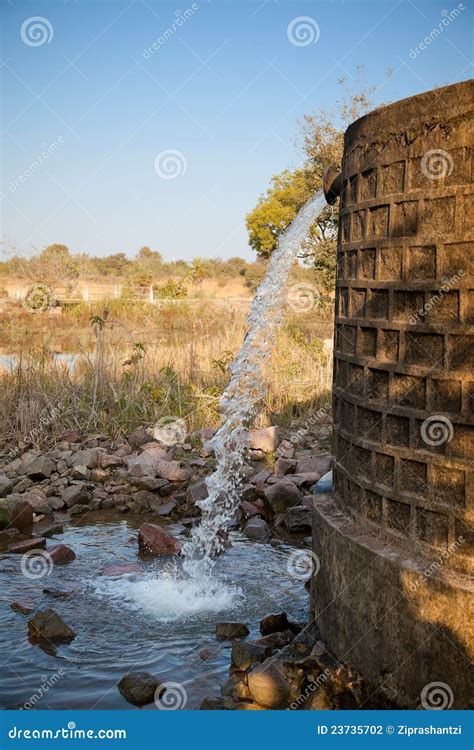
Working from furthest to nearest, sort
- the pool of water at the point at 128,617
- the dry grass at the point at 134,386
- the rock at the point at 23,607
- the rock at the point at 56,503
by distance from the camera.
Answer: the dry grass at the point at 134,386, the rock at the point at 56,503, the rock at the point at 23,607, the pool of water at the point at 128,617

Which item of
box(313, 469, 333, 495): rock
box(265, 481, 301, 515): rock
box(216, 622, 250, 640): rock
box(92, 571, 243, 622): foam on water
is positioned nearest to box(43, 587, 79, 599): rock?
box(92, 571, 243, 622): foam on water

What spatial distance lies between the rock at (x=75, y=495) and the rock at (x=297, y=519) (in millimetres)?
1832

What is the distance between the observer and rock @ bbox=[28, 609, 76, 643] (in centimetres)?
412

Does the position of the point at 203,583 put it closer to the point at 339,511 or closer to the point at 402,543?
the point at 339,511

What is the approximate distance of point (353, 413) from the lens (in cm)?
359

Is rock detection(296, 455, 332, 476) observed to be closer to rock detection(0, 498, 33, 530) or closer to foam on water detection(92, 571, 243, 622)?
foam on water detection(92, 571, 243, 622)

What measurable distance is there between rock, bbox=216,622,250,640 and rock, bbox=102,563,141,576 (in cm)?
113

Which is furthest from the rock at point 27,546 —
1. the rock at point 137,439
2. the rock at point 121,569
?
the rock at point 137,439

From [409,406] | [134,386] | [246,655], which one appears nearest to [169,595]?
[246,655]

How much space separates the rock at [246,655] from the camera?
3729 mm

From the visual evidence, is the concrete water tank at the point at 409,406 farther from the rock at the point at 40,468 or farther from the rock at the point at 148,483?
the rock at the point at 40,468

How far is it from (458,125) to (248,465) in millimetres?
4991

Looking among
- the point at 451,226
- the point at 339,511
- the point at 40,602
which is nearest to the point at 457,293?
the point at 451,226

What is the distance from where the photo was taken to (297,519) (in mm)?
6008
